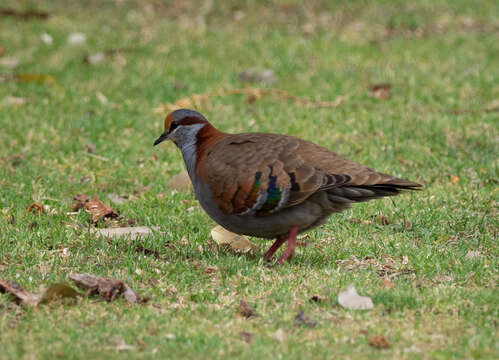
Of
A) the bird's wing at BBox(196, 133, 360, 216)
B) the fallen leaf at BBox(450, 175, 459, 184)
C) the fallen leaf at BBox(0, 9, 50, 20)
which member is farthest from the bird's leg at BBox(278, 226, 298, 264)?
the fallen leaf at BBox(0, 9, 50, 20)

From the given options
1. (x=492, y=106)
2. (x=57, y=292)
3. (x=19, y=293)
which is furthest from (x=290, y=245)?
(x=492, y=106)

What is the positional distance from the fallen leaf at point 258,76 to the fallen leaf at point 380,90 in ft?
4.36

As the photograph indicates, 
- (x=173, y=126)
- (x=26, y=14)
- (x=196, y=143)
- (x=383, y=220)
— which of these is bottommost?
(x=383, y=220)

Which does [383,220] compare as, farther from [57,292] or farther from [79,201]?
[57,292]

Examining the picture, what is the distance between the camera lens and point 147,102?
993 cm

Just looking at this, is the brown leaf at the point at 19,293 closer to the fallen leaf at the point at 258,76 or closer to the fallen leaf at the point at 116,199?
the fallen leaf at the point at 116,199

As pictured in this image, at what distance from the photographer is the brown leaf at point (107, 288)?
4.72 metres

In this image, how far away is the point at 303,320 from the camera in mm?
4449

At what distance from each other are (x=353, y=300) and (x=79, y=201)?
3.08 meters

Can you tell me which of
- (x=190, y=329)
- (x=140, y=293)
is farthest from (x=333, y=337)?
(x=140, y=293)

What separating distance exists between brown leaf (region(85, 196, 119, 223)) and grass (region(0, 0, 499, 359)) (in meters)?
0.14

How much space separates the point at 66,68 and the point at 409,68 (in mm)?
4784

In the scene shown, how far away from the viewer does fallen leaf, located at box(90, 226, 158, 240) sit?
6.07 meters

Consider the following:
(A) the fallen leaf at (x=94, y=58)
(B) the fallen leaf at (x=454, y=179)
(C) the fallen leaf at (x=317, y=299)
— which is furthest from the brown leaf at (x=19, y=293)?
(A) the fallen leaf at (x=94, y=58)
